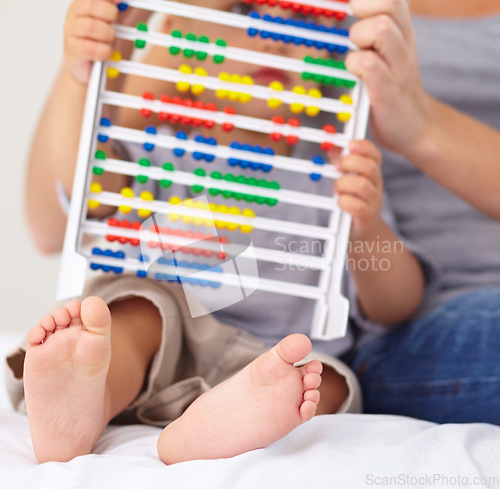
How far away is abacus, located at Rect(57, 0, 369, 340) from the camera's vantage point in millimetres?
647

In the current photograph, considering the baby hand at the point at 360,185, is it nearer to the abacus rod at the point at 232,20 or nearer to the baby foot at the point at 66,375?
the abacus rod at the point at 232,20

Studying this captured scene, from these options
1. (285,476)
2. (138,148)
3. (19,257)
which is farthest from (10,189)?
(285,476)

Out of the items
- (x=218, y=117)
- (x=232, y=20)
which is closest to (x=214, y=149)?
(x=218, y=117)

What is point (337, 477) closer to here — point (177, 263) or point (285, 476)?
point (285, 476)

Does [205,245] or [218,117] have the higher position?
[218,117]

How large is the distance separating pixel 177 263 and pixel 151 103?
0.18 metres

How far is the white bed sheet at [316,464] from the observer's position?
42cm

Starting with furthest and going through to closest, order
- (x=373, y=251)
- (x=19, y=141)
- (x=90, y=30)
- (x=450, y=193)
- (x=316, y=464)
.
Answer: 1. (x=19, y=141)
2. (x=450, y=193)
3. (x=373, y=251)
4. (x=90, y=30)
5. (x=316, y=464)

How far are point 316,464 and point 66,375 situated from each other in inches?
7.7

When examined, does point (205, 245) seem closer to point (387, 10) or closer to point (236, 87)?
point (236, 87)

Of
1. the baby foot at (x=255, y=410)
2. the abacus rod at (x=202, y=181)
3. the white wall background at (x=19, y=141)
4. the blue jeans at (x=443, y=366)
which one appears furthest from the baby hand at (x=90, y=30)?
the white wall background at (x=19, y=141)

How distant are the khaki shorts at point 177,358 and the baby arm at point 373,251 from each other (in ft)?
0.46

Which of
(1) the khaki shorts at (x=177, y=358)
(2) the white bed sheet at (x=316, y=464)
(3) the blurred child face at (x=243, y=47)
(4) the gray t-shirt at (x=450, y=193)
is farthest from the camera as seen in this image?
(4) the gray t-shirt at (x=450, y=193)

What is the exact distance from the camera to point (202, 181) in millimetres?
684
